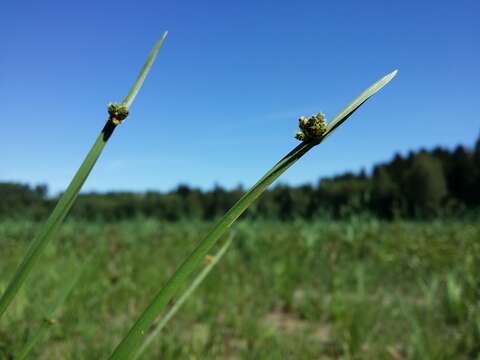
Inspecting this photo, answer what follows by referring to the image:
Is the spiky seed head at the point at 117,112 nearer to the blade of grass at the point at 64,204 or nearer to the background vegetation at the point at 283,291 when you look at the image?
the blade of grass at the point at 64,204

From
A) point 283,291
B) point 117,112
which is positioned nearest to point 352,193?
point 283,291

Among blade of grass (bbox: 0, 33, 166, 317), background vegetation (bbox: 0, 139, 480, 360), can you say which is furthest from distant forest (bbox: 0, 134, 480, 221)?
blade of grass (bbox: 0, 33, 166, 317)

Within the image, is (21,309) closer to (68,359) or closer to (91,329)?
(91,329)

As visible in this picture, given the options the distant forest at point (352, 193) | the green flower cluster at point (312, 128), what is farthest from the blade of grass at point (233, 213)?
the distant forest at point (352, 193)

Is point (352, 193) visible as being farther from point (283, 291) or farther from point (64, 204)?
point (64, 204)

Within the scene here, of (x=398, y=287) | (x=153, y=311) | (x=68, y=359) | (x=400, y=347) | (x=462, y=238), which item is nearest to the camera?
(x=153, y=311)

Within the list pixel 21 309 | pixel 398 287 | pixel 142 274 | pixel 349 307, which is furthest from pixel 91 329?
pixel 398 287
